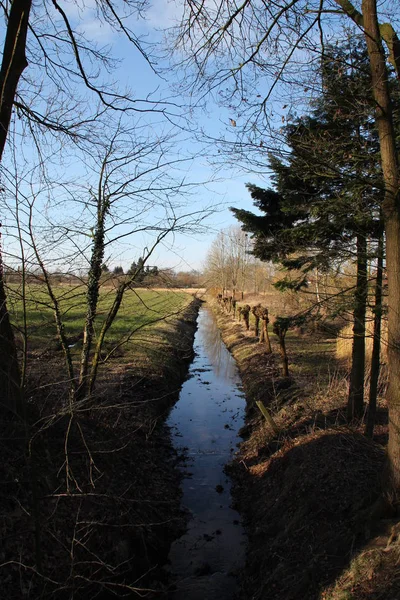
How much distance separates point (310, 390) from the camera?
1166cm

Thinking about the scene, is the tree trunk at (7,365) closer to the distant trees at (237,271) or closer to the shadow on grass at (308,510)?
the shadow on grass at (308,510)

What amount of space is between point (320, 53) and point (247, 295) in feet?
159

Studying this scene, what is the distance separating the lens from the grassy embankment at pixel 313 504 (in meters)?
4.39

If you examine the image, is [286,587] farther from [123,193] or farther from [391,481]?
[123,193]

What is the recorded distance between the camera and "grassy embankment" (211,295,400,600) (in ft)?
14.4

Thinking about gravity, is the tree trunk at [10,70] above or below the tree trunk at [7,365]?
above

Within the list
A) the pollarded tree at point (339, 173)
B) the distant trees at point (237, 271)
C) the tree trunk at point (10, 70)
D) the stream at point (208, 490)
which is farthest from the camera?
the distant trees at point (237, 271)

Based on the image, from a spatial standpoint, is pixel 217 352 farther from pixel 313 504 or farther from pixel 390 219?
pixel 390 219

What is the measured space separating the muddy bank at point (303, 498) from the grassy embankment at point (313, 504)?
0.02 meters

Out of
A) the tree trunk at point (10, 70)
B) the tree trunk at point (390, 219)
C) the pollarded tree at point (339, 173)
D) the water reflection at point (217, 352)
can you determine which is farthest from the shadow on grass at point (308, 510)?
the water reflection at point (217, 352)

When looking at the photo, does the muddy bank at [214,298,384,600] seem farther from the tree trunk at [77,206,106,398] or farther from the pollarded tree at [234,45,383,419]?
the tree trunk at [77,206,106,398]

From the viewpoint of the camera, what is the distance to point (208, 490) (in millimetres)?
8750

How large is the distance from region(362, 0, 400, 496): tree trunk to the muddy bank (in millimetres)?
1078

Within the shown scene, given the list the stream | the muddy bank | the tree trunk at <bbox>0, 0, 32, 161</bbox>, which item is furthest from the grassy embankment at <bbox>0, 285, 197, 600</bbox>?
the tree trunk at <bbox>0, 0, 32, 161</bbox>
